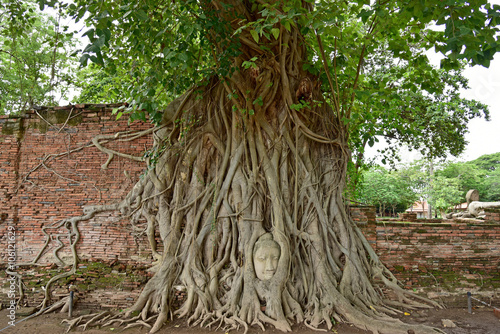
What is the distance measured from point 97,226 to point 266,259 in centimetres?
280

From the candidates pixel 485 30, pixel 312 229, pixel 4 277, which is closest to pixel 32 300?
pixel 4 277

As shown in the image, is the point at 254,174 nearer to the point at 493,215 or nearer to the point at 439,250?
the point at 439,250

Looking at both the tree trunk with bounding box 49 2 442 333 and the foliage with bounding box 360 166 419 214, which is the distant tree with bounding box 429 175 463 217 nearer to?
the foliage with bounding box 360 166 419 214

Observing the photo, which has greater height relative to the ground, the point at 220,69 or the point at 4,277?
the point at 220,69

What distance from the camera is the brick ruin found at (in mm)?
4746

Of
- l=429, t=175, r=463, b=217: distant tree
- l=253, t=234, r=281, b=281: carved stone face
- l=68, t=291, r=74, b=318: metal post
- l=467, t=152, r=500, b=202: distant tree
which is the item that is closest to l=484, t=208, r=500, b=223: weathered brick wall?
l=253, t=234, r=281, b=281: carved stone face

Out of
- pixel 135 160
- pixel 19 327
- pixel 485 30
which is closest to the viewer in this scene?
pixel 485 30

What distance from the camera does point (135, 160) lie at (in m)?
5.08

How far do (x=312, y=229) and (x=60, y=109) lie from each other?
15.0 feet

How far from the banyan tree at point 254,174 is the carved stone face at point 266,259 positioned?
14 mm

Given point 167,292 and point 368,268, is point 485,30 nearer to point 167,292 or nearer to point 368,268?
point 368,268

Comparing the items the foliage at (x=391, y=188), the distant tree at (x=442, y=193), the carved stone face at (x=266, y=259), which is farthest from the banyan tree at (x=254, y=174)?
the distant tree at (x=442, y=193)

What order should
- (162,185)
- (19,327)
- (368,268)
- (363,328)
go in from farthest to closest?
(162,185) → (368,268) → (19,327) → (363,328)

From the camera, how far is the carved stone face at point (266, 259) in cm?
401
